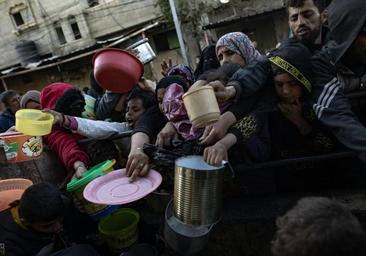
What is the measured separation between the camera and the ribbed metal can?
1.59m

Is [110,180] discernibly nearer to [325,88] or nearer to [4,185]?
[4,185]

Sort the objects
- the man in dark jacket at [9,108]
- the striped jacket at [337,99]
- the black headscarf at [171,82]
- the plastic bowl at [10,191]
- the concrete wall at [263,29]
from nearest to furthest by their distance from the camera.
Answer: the striped jacket at [337,99] < the plastic bowl at [10,191] < the black headscarf at [171,82] < the man in dark jacket at [9,108] < the concrete wall at [263,29]

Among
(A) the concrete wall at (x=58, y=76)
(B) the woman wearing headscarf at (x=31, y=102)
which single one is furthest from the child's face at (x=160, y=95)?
(A) the concrete wall at (x=58, y=76)

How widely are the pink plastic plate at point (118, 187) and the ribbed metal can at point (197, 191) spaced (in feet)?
0.77

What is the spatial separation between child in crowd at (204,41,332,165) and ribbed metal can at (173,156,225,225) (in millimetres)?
93

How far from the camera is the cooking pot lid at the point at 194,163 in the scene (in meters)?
1.61

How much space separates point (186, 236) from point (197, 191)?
29 cm

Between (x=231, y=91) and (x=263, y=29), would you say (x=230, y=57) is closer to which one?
(x=231, y=91)

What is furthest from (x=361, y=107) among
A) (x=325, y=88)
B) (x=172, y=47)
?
(x=172, y=47)

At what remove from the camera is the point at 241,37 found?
2682 mm

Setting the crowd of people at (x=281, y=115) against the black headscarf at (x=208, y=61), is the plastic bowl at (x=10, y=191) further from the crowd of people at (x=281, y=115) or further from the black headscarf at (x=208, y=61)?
A: the black headscarf at (x=208, y=61)

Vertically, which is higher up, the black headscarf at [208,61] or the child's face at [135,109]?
the black headscarf at [208,61]

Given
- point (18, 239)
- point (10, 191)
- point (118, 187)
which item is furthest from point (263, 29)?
point (18, 239)

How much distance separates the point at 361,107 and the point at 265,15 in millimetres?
13797
